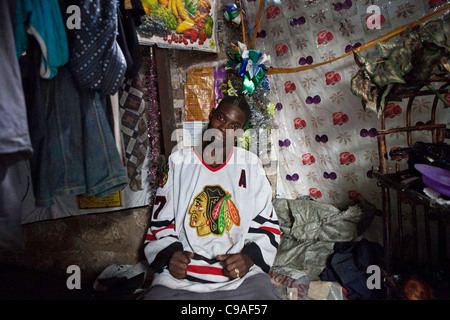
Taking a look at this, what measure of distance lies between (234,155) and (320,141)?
1.20m

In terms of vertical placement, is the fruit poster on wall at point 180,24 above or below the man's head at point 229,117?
above


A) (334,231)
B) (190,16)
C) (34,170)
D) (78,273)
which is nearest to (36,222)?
(78,273)

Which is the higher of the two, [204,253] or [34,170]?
[34,170]

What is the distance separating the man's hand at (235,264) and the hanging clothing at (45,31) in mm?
1393

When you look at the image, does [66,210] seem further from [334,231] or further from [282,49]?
[282,49]

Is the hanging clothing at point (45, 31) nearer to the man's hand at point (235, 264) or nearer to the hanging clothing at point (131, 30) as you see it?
the hanging clothing at point (131, 30)

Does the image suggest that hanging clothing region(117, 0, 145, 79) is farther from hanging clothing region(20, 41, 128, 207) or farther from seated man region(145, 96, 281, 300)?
seated man region(145, 96, 281, 300)

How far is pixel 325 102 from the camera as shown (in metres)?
2.53

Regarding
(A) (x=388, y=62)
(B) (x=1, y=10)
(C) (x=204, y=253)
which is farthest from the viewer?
(C) (x=204, y=253)

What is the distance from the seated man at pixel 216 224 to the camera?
59.2 inches

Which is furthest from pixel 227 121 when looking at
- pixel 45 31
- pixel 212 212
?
pixel 45 31

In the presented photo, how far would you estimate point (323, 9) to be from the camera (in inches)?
94.4

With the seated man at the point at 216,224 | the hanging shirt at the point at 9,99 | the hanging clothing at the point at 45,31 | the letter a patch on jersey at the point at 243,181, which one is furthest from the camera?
the letter a patch on jersey at the point at 243,181

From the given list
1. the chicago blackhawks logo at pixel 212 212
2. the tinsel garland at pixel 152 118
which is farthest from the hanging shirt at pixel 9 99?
the tinsel garland at pixel 152 118
